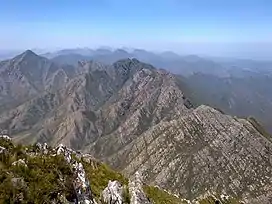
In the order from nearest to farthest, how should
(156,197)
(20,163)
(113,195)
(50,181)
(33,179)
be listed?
(33,179), (50,181), (20,163), (113,195), (156,197)

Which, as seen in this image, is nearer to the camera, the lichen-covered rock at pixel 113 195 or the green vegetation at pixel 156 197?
the lichen-covered rock at pixel 113 195

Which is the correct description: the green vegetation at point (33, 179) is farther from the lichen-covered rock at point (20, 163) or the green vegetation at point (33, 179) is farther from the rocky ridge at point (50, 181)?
the lichen-covered rock at point (20, 163)

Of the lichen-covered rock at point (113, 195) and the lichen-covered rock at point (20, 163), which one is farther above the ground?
the lichen-covered rock at point (20, 163)

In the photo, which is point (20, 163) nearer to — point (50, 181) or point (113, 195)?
point (50, 181)

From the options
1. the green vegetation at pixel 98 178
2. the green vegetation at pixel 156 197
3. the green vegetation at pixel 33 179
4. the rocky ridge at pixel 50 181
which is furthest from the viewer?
the green vegetation at pixel 156 197

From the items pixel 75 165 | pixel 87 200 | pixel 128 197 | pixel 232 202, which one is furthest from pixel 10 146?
pixel 232 202

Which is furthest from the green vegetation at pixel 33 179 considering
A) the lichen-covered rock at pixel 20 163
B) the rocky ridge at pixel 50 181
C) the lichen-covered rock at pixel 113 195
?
the lichen-covered rock at pixel 113 195

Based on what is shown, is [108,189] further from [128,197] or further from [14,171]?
[14,171]

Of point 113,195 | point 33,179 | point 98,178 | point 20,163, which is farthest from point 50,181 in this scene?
point 98,178

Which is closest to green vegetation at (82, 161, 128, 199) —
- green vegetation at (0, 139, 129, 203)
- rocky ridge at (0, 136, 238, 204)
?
rocky ridge at (0, 136, 238, 204)
